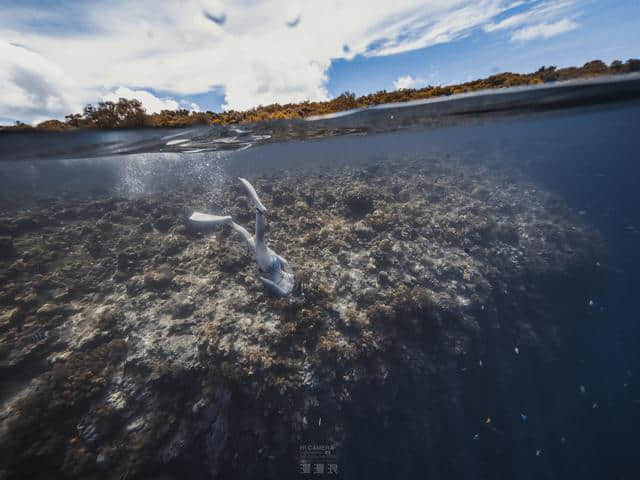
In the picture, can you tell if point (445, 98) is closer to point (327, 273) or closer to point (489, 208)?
point (489, 208)

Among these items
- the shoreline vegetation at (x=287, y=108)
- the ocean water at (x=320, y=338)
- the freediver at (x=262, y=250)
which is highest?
the shoreline vegetation at (x=287, y=108)

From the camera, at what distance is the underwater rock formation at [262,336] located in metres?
6.12

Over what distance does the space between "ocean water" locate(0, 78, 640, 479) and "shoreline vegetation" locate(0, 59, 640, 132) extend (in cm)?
121

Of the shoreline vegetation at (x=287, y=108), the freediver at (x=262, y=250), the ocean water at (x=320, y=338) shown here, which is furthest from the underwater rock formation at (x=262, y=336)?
the shoreline vegetation at (x=287, y=108)

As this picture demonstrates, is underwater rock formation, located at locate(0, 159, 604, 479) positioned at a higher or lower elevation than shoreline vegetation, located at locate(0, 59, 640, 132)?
lower

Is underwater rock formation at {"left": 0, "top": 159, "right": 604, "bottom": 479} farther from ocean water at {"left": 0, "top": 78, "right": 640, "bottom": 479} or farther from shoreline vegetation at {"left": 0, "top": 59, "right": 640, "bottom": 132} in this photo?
shoreline vegetation at {"left": 0, "top": 59, "right": 640, "bottom": 132}

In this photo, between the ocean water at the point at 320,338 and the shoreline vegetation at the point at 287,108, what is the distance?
1.21m

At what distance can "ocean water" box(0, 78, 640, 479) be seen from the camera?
635cm

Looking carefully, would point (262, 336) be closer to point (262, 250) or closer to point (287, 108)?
point (262, 250)

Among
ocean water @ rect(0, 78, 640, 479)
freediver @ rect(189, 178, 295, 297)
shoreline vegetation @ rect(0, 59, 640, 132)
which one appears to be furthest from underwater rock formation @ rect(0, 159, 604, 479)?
shoreline vegetation @ rect(0, 59, 640, 132)

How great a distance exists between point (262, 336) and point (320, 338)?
1.74 m

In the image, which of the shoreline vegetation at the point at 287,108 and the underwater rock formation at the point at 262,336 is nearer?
the underwater rock formation at the point at 262,336

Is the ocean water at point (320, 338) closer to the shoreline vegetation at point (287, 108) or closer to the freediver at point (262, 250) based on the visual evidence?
the shoreline vegetation at point (287, 108)

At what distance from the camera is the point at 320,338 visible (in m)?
7.64
